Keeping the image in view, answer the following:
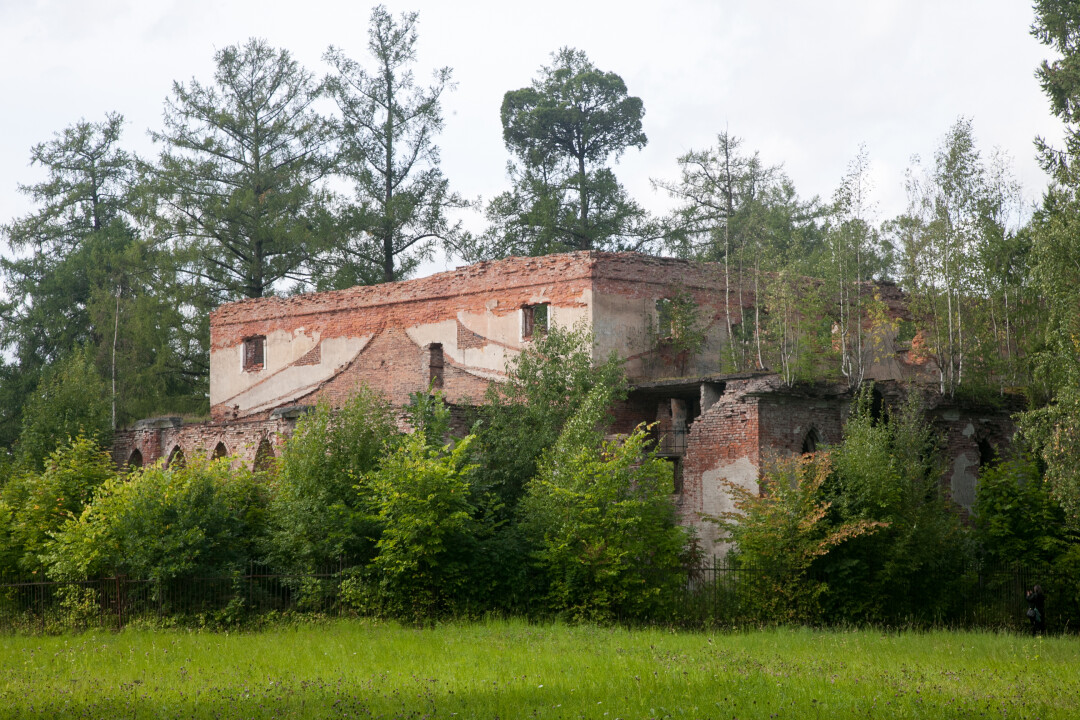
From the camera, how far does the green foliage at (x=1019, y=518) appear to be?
1988 centimetres

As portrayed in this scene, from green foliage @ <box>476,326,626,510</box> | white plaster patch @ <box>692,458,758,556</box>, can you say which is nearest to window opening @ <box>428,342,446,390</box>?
green foliage @ <box>476,326,626,510</box>

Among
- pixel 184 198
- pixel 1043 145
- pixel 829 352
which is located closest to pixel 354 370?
pixel 184 198

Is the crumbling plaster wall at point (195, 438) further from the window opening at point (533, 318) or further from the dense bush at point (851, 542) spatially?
the dense bush at point (851, 542)

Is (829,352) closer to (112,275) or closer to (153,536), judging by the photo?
(153,536)

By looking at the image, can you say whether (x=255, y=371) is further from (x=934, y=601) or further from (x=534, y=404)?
(x=934, y=601)

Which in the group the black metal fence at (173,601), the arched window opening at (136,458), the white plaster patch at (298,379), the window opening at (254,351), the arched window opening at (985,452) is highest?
the window opening at (254,351)

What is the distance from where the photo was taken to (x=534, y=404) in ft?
74.9

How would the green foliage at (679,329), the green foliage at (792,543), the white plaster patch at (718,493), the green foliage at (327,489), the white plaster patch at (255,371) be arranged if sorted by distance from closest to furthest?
the green foliage at (792,543), the green foliage at (327,489), the white plaster patch at (718,493), the green foliage at (679,329), the white plaster patch at (255,371)

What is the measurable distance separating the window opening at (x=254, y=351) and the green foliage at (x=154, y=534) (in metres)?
13.0

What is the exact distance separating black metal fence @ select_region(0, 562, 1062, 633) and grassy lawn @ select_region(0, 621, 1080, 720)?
1.14 m

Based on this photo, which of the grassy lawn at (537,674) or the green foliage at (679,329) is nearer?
the grassy lawn at (537,674)

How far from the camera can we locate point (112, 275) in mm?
39312

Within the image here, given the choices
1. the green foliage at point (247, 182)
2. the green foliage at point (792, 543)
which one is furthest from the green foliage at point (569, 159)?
the green foliage at point (792, 543)

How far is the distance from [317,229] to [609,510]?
20.9 metres
